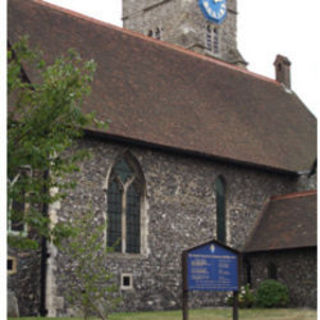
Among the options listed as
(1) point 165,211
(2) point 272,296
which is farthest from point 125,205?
(2) point 272,296

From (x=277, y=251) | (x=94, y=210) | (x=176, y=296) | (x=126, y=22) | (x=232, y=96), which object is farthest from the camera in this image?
(x=126, y=22)

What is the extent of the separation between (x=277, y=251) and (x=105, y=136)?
7884 millimetres

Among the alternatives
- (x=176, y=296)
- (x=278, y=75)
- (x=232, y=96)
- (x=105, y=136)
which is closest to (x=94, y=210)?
(x=105, y=136)

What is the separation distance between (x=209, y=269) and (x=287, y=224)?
10.2m

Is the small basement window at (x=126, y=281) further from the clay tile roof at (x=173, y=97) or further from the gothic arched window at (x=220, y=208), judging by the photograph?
the gothic arched window at (x=220, y=208)

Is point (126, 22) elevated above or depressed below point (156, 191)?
above

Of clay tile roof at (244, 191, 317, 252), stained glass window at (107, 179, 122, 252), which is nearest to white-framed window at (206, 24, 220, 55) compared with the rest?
clay tile roof at (244, 191, 317, 252)

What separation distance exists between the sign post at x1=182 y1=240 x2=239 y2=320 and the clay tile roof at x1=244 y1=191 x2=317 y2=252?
773cm

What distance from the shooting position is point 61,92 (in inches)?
471

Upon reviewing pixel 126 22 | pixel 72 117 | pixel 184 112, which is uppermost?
pixel 126 22

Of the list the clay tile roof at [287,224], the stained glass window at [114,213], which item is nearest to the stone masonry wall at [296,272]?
the clay tile roof at [287,224]

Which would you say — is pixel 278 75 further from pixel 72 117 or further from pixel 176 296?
pixel 72 117

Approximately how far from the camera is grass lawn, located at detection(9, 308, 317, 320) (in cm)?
1895

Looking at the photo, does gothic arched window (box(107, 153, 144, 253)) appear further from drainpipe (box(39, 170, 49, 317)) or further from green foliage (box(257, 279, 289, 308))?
green foliage (box(257, 279, 289, 308))
